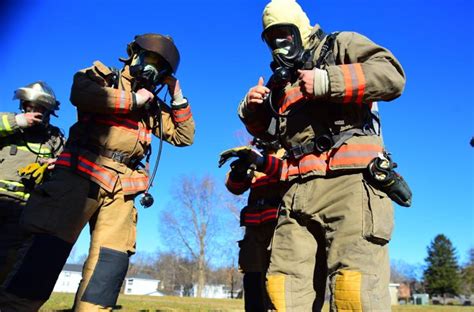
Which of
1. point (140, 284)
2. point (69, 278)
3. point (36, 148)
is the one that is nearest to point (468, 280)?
point (140, 284)

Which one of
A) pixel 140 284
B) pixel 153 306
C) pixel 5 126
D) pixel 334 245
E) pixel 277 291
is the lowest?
pixel 153 306

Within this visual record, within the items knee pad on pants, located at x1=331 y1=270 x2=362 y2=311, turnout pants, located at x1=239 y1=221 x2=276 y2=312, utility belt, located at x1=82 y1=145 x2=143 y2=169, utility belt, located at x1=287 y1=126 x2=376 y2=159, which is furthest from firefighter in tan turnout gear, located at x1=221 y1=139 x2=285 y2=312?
knee pad on pants, located at x1=331 y1=270 x2=362 y2=311

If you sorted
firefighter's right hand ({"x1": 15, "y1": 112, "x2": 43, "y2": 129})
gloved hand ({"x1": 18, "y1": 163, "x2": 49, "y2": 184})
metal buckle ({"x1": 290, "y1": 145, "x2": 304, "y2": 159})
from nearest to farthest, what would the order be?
metal buckle ({"x1": 290, "y1": 145, "x2": 304, "y2": 159})
gloved hand ({"x1": 18, "y1": 163, "x2": 49, "y2": 184})
firefighter's right hand ({"x1": 15, "y1": 112, "x2": 43, "y2": 129})

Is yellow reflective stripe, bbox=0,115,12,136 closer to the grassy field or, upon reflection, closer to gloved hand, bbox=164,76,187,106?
gloved hand, bbox=164,76,187,106

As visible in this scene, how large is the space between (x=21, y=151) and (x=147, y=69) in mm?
2527

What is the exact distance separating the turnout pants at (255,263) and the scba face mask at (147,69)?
1.97 m

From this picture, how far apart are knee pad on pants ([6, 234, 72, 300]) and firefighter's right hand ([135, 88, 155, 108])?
1.31 metres

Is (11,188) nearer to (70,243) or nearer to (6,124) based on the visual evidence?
(6,124)

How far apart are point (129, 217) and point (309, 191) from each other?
173 cm

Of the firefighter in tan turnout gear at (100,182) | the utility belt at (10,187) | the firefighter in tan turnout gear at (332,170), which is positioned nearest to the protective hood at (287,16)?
the firefighter in tan turnout gear at (332,170)

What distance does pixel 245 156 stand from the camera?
12.3 feet

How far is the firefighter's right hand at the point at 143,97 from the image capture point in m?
3.94

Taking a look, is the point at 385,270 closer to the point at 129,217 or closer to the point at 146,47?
the point at 129,217

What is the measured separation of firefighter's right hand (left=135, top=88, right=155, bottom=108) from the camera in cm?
394
